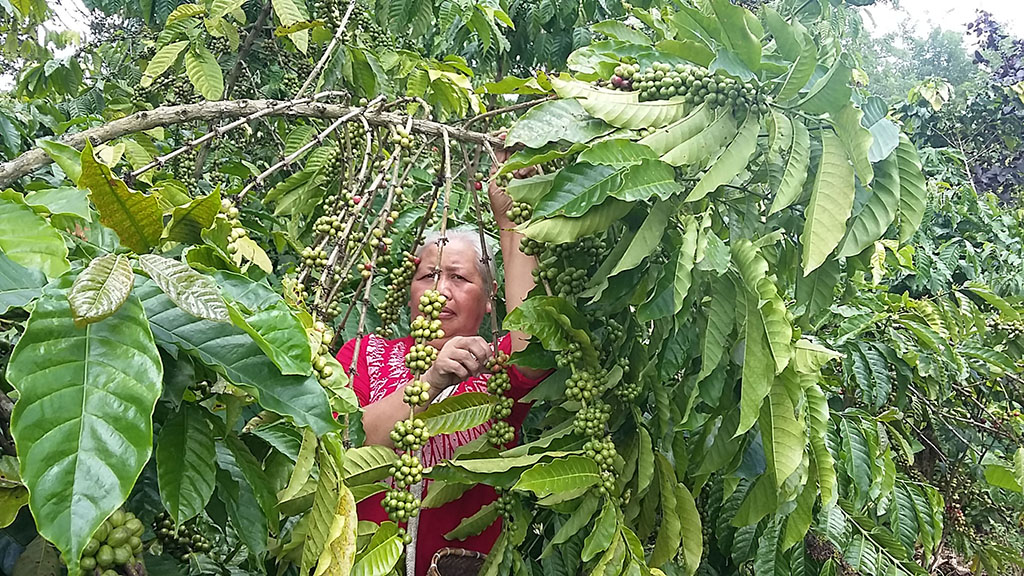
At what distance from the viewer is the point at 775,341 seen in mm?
1123

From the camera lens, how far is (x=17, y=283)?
827mm

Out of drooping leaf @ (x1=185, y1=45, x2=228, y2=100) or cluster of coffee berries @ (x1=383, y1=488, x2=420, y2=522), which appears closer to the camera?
cluster of coffee berries @ (x1=383, y1=488, x2=420, y2=522)

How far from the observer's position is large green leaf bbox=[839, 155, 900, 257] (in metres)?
1.22

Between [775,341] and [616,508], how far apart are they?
51 cm

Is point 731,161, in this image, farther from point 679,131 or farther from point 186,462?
point 186,462

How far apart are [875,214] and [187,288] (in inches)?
42.1

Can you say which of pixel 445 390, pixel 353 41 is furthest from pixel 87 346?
pixel 353 41

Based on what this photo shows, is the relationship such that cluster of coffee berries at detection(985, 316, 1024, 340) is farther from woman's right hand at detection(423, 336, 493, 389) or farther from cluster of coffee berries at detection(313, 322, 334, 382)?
cluster of coffee berries at detection(313, 322, 334, 382)

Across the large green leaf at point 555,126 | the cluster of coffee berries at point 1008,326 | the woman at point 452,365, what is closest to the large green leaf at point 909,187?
the large green leaf at point 555,126

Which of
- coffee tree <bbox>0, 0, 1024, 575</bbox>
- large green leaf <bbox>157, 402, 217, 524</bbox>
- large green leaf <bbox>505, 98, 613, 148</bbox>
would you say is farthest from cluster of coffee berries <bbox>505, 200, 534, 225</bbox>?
large green leaf <bbox>157, 402, 217, 524</bbox>

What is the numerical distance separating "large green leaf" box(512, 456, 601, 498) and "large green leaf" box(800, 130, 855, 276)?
0.54m

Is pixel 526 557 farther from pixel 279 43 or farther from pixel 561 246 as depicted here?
pixel 279 43

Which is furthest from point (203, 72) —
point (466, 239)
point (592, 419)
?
point (592, 419)

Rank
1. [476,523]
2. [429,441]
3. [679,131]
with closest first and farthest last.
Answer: [679,131] → [476,523] → [429,441]
